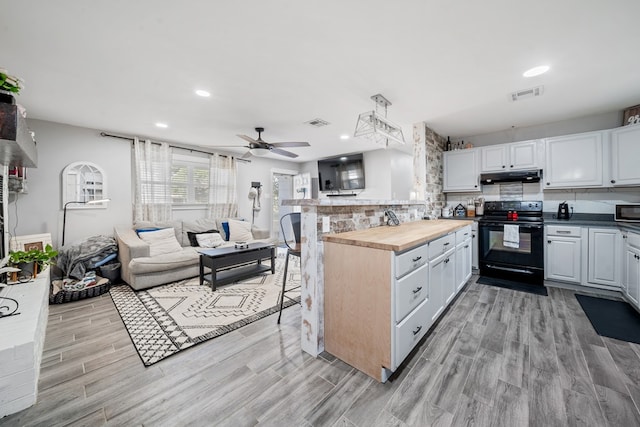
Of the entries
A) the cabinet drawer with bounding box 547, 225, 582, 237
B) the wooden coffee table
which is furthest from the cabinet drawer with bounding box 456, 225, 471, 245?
the wooden coffee table

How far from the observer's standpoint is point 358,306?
1739mm

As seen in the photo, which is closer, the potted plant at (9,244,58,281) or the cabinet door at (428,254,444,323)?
the cabinet door at (428,254,444,323)

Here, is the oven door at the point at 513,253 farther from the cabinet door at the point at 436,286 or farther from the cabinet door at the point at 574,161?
the cabinet door at the point at 436,286

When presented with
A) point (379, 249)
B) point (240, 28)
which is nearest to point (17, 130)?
point (240, 28)

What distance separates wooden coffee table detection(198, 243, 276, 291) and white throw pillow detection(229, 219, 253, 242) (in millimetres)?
1043

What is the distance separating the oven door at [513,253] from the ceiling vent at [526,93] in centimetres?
163

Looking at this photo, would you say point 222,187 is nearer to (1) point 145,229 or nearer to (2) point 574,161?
(1) point 145,229

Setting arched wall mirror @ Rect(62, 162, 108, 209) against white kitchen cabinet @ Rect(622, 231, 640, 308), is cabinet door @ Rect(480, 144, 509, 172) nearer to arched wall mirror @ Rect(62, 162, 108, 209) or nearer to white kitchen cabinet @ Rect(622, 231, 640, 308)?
white kitchen cabinet @ Rect(622, 231, 640, 308)

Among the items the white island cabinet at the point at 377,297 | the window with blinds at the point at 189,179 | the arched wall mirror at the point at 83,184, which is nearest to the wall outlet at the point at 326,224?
the white island cabinet at the point at 377,297

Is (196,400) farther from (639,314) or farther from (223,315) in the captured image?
(639,314)

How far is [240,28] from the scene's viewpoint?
179 centimetres

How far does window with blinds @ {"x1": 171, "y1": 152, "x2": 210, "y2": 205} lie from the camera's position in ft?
16.2

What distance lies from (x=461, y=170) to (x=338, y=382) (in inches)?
156

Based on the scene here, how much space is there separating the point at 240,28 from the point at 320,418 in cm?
254
